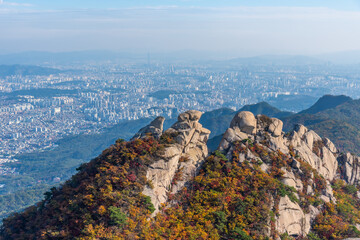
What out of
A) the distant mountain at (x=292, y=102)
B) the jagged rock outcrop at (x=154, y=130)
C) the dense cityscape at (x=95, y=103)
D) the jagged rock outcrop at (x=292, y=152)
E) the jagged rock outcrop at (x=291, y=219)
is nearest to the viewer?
the jagged rock outcrop at (x=291, y=219)

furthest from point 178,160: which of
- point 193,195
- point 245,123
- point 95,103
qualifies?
point 95,103

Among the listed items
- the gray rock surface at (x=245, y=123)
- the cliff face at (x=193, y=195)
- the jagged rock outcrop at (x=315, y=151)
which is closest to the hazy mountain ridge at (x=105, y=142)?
the jagged rock outcrop at (x=315, y=151)

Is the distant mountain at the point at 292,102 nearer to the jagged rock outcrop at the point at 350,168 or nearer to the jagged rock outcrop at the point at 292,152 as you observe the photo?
the jagged rock outcrop at the point at 350,168

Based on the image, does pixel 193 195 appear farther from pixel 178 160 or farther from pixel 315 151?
pixel 315 151

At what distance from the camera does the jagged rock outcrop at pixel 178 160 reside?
39.6 feet

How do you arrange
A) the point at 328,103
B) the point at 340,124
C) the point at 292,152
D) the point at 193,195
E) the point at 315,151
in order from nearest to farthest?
the point at 193,195
the point at 292,152
the point at 315,151
the point at 340,124
the point at 328,103

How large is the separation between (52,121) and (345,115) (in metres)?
111

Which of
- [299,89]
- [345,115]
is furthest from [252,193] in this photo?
[299,89]

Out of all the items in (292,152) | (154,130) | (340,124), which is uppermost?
(154,130)

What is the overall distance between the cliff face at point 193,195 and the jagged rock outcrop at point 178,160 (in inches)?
1.9

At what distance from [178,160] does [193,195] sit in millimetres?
2016

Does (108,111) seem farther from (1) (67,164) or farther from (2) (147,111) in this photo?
(1) (67,164)

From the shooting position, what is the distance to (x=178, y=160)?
45.3 feet

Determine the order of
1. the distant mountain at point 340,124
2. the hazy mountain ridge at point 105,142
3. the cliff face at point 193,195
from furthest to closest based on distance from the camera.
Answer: the hazy mountain ridge at point 105,142
the distant mountain at point 340,124
the cliff face at point 193,195
